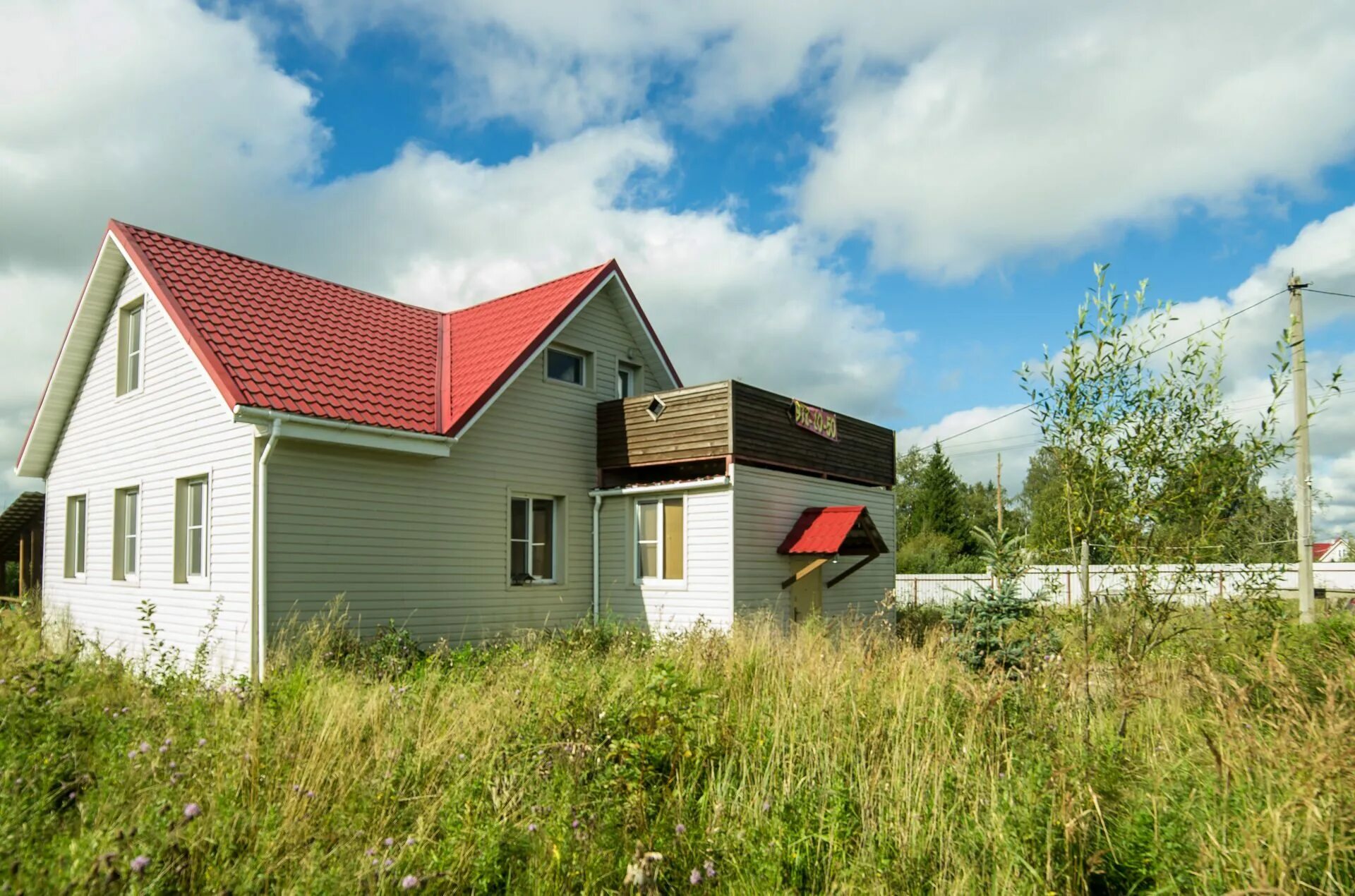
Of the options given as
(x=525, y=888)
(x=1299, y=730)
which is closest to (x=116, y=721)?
(x=525, y=888)

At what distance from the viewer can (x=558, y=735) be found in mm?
6273

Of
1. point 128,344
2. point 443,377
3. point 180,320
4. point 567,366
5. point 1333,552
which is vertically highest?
point 128,344

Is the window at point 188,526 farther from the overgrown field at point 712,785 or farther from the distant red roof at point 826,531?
the distant red roof at point 826,531

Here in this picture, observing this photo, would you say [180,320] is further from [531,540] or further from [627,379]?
[627,379]

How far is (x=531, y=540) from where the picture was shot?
15289 mm

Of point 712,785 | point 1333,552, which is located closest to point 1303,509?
point 712,785

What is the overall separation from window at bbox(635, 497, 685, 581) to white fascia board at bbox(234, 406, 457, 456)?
3929 millimetres

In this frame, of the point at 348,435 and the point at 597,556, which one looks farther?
the point at 597,556

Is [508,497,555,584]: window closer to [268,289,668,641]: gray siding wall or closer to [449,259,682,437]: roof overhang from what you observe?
[268,289,668,641]: gray siding wall

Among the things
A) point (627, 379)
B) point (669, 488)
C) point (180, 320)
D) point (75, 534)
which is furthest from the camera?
point (627, 379)

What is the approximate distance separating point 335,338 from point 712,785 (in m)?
11.1

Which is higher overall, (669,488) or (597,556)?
(669,488)

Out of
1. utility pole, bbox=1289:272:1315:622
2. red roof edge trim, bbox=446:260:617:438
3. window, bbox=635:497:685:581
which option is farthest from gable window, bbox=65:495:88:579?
utility pole, bbox=1289:272:1315:622

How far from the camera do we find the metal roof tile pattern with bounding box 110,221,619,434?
11859mm
